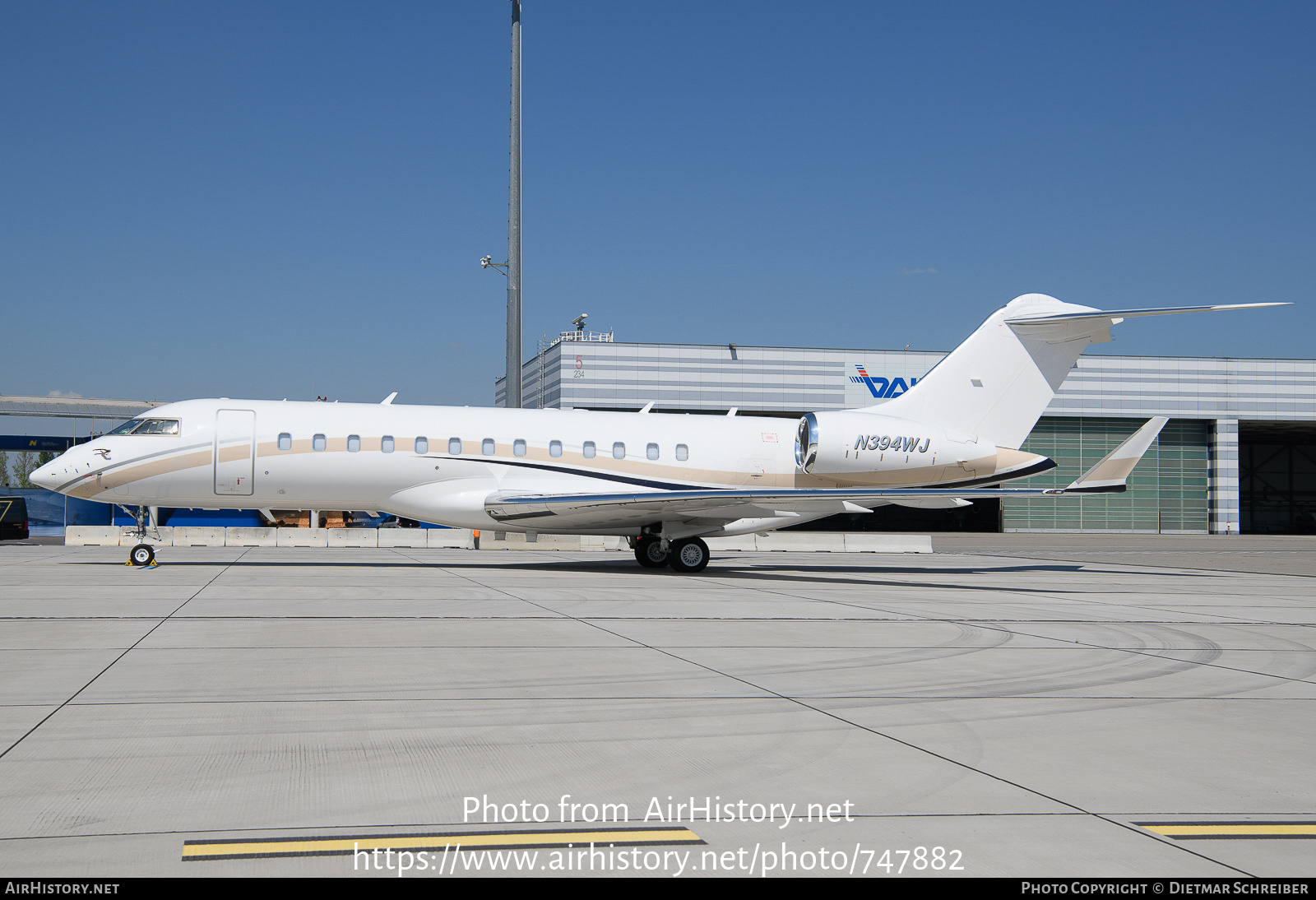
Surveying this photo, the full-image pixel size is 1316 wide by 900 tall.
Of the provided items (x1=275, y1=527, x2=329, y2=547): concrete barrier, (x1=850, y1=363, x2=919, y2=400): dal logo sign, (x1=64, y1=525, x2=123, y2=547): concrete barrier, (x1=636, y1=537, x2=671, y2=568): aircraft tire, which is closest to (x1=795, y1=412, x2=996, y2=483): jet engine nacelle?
(x1=636, y1=537, x2=671, y2=568): aircraft tire

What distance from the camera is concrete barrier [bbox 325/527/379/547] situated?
30.6m

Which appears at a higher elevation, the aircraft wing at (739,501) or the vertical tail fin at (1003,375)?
the vertical tail fin at (1003,375)

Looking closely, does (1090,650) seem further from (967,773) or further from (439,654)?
(439,654)

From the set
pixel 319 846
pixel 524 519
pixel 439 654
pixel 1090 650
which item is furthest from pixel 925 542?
pixel 319 846

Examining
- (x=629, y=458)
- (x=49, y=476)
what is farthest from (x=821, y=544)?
(x=49, y=476)

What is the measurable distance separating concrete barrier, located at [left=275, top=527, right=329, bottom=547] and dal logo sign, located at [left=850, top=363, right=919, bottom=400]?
29997 mm

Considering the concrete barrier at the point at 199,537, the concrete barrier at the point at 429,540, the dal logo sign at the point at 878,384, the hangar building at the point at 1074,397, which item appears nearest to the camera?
the concrete barrier at the point at 199,537

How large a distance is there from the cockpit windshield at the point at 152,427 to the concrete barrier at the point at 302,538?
11.5 metres

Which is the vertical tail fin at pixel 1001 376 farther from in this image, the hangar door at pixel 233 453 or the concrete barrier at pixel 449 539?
the concrete barrier at pixel 449 539

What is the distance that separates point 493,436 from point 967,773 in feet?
50.9

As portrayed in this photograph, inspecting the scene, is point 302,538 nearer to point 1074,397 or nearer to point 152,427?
point 152,427

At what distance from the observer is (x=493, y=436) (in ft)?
64.4

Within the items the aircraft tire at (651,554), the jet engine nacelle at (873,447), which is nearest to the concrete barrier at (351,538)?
the aircraft tire at (651,554)

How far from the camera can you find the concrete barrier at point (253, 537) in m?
29.8
